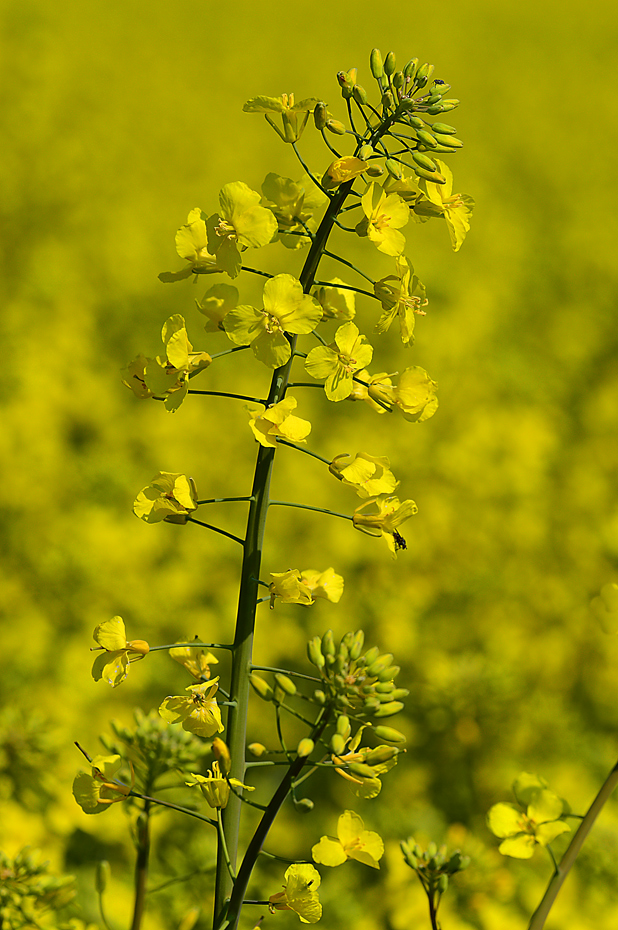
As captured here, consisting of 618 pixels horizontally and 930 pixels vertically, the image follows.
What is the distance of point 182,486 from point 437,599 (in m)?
2.42

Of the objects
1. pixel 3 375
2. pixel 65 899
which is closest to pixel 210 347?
pixel 3 375

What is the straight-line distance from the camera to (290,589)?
0.98 metres

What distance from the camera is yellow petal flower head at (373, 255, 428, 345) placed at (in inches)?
41.0

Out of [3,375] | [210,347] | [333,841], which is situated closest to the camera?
[333,841]

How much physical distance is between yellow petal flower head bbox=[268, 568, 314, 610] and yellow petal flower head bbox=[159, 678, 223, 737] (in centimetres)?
13

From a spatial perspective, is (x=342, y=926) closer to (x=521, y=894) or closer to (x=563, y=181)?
(x=521, y=894)

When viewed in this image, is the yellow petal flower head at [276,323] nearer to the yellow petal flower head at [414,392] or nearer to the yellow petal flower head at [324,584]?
the yellow petal flower head at [414,392]

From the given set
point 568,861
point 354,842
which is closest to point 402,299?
point 354,842

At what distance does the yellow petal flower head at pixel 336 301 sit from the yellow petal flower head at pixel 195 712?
1.65 feet

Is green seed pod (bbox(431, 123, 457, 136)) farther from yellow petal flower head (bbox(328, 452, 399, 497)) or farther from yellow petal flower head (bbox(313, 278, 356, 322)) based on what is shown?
yellow petal flower head (bbox(328, 452, 399, 497))

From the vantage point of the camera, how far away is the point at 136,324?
6.05 m

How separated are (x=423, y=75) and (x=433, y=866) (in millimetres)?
1116

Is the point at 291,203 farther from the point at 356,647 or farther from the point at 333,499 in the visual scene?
the point at 333,499

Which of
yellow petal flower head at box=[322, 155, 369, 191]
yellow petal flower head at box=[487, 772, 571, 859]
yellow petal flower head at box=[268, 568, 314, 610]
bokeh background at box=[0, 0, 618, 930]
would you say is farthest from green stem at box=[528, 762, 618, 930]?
yellow petal flower head at box=[322, 155, 369, 191]
